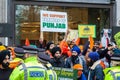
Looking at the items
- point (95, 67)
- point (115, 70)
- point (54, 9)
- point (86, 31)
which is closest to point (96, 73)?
point (95, 67)

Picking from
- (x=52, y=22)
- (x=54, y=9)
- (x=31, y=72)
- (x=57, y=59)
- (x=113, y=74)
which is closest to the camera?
(x=113, y=74)

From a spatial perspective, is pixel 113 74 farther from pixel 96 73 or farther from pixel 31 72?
pixel 96 73

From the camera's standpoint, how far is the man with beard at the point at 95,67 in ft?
31.0

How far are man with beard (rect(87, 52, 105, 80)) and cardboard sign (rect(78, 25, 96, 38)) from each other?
547 centimetres

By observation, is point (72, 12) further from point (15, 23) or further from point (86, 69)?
point (86, 69)

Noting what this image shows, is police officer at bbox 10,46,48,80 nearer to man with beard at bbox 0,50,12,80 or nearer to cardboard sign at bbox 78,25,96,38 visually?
man with beard at bbox 0,50,12,80

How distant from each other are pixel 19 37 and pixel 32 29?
591mm

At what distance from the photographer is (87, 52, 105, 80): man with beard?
9434 millimetres

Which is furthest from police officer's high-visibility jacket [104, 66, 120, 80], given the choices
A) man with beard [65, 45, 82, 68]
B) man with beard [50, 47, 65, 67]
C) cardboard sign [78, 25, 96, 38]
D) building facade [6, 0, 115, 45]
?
building facade [6, 0, 115, 45]

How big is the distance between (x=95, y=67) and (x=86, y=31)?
641cm

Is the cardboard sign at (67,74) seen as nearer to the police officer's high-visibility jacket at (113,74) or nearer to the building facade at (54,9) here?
the police officer's high-visibility jacket at (113,74)

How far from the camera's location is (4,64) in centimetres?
698

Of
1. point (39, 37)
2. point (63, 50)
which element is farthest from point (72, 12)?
point (63, 50)

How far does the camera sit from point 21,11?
56.6ft
